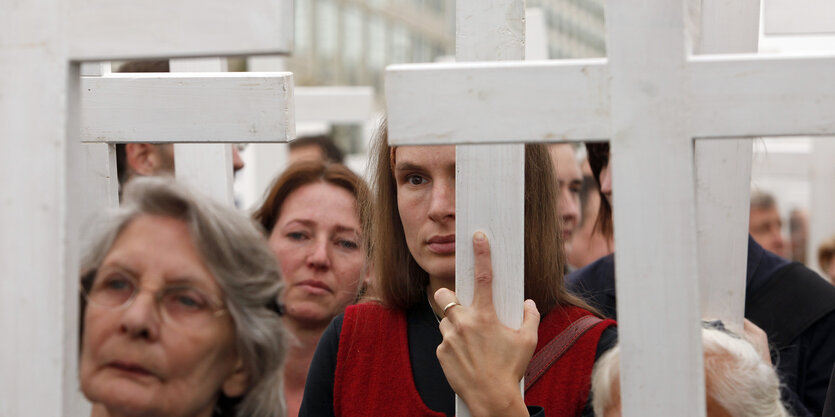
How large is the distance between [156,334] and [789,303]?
1.54 metres

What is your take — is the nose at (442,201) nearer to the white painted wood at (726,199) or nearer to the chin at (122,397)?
the white painted wood at (726,199)

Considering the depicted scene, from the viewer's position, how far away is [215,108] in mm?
1757

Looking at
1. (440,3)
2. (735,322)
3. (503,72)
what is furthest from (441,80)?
(440,3)

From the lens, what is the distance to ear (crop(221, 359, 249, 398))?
152 cm

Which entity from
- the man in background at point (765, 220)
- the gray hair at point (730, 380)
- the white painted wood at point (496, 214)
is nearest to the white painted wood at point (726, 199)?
the gray hair at point (730, 380)

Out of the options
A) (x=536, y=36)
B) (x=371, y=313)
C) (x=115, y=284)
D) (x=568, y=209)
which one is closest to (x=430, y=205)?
(x=371, y=313)

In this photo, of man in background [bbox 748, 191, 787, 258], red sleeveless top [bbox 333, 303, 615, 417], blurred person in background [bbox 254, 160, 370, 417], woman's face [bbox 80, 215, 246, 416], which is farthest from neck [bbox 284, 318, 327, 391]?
man in background [bbox 748, 191, 787, 258]

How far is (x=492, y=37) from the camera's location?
1.63 meters

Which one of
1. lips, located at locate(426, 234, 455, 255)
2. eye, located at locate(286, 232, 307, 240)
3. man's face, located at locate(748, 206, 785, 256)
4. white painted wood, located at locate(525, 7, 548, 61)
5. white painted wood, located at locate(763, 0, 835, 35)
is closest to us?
lips, located at locate(426, 234, 455, 255)

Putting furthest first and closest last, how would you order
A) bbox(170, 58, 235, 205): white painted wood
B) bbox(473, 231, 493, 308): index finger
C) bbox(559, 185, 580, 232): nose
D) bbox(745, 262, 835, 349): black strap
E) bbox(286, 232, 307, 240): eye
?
1. bbox(559, 185, 580, 232): nose
2. bbox(286, 232, 307, 240): eye
3. bbox(170, 58, 235, 205): white painted wood
4. bbox(745, 262, 835, 349): black strap
5. bbox(473, 231, 493, 308): index finger

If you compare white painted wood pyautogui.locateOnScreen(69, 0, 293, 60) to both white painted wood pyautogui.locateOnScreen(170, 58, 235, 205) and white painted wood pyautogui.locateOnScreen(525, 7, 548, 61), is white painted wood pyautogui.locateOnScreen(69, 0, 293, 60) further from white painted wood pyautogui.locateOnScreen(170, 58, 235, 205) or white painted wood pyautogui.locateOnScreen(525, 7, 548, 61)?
white painted wood pyautogui.locateOnScreen(525, 7, 548, 61)

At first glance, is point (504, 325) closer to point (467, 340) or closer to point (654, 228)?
point (467, 340)

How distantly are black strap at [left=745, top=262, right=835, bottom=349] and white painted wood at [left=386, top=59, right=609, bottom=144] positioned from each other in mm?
1164

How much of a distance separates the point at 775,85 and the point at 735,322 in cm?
91
